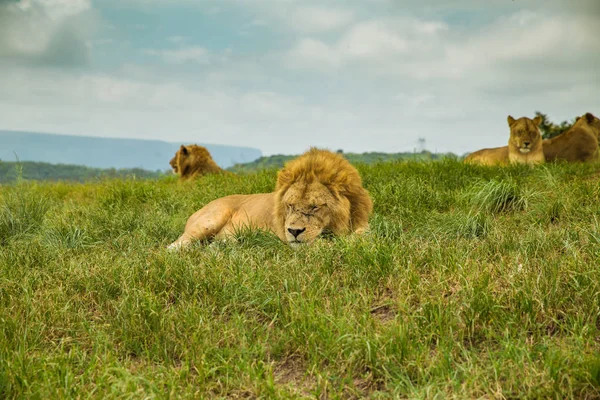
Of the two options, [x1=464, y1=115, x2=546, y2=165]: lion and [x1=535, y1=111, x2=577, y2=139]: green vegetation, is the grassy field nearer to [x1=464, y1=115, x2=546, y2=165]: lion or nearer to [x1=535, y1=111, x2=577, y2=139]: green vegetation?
[x1=464, y1=115, x2=546, y2=165]: lion

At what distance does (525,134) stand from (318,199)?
300 inches

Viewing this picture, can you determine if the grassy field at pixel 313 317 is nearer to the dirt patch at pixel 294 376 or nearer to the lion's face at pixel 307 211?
the dirt patch at pixel 294 376

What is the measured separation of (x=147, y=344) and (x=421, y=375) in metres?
1.60

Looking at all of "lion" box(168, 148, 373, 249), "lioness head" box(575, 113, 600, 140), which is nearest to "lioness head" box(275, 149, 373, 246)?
"lion" box(168, 148, 373, 249)

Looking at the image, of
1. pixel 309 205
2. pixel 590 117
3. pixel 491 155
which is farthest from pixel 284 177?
pixel 590 117

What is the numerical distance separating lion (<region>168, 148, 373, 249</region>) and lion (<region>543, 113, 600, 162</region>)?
327 inches

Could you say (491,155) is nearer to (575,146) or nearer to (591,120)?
(575,146)

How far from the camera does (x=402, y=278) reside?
4.20 meters

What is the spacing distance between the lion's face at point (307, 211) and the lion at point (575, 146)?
8751mm

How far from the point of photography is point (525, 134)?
11.8m

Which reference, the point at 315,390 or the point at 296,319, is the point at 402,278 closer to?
the point at 296,319

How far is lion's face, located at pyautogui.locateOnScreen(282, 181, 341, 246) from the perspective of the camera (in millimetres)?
5324

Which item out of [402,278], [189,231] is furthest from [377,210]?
[402,278]

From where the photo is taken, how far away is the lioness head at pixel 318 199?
5387 mm
